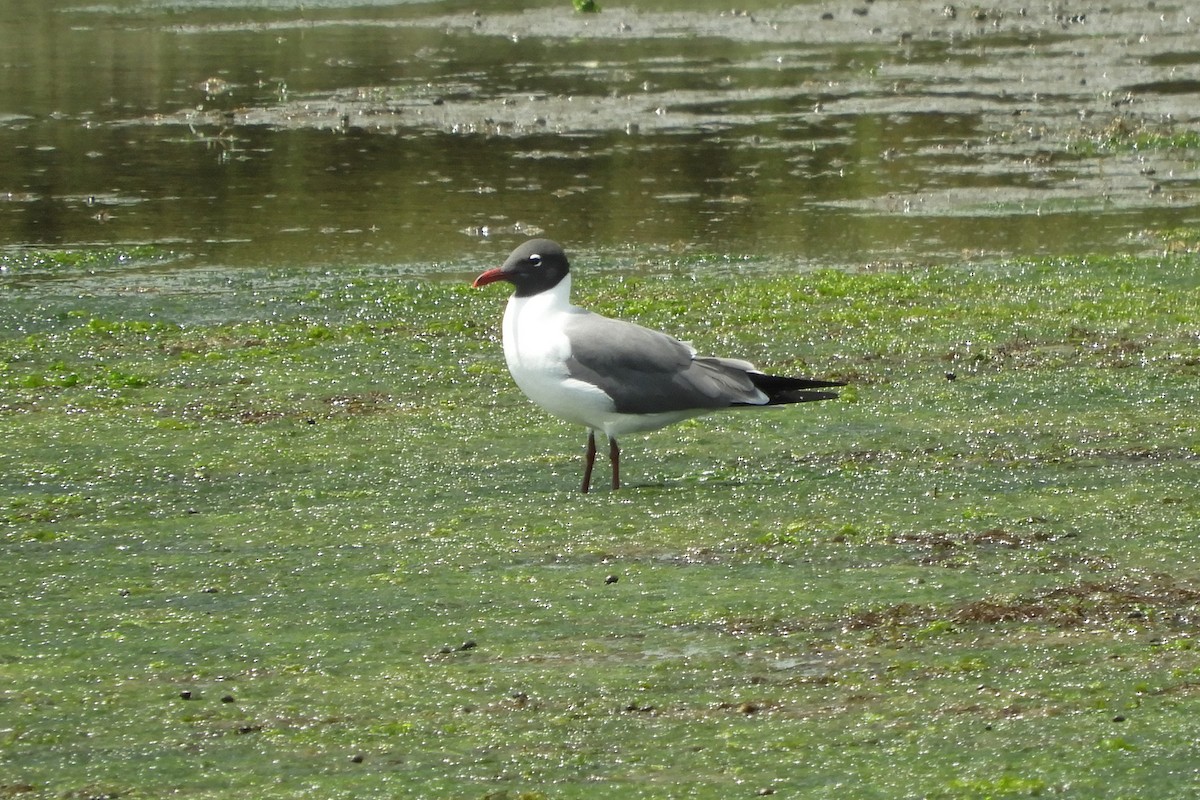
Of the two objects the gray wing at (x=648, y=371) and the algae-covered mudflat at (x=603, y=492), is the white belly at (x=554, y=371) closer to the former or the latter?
the gray wing at (x=648, y=371)

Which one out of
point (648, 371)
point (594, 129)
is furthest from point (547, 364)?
point (594, 129)

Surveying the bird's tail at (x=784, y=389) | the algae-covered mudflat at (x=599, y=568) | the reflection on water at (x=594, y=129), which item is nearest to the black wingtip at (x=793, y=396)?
the bird's tail at (x=784, y=389)

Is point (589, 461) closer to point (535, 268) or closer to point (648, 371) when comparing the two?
point (648, 371)

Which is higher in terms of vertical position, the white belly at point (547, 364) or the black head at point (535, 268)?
the black head at point (535, 268)

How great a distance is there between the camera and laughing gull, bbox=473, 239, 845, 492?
8805 mm

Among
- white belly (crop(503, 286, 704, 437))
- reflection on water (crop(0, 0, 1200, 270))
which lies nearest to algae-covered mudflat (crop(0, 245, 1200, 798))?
white belly (crop(503, 286, 704, 437))

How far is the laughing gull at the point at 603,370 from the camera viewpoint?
28.9ft

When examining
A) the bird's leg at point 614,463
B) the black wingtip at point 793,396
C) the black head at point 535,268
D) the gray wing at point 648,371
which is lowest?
the bird's leg at point 614,463

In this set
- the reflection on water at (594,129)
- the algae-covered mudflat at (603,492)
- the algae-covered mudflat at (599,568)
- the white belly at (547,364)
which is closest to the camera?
the algae-covered mudflat at (599,568)

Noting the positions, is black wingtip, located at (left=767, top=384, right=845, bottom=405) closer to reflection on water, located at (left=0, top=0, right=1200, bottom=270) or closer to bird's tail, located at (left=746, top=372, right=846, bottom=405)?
bird's tail, located at (left=746, top=372, right=846, bottom=405)

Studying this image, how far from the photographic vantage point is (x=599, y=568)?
7.52 metres

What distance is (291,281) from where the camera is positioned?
15.6 metres

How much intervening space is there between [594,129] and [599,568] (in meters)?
17.7

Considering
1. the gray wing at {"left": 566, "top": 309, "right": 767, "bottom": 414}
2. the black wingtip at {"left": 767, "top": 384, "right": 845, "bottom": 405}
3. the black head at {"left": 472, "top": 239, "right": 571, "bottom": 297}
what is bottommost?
the black wingtip at {"left": 767, "top": 384, "right": 845, "bottom": 405}
